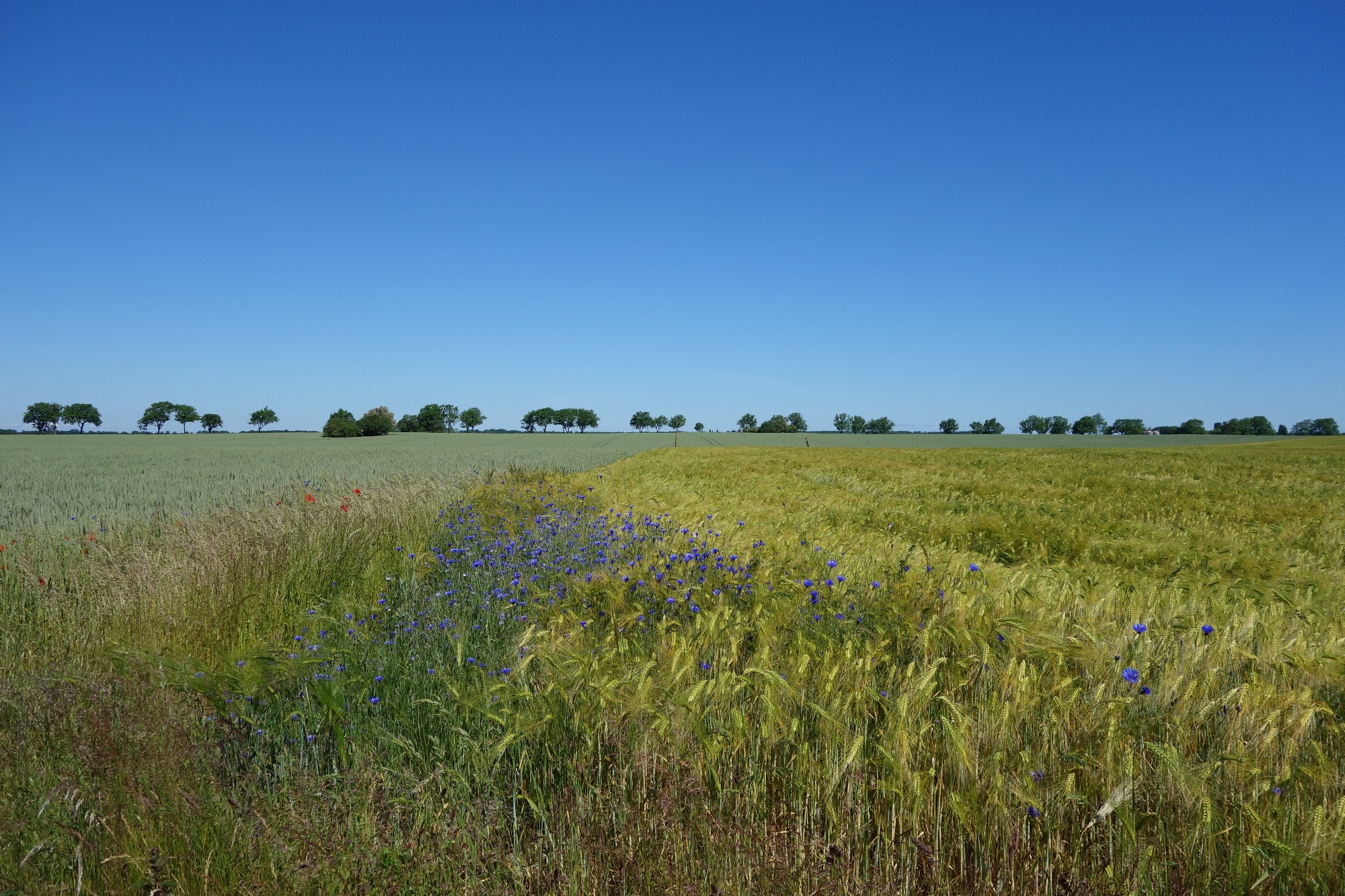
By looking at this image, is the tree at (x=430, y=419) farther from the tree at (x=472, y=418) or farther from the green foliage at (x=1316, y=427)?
the green foliage at (x=1316, y=427)

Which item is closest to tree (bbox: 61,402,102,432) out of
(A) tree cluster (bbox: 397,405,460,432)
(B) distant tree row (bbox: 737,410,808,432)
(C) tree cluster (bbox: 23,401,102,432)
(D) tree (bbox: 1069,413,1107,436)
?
(C) tree cluster (bbox: 23,401,102,432)

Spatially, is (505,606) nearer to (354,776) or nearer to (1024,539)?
(354,776)

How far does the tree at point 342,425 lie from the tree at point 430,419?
31.7 metres

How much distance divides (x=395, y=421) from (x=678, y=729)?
109 meters

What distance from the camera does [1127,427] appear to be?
84.9 meters

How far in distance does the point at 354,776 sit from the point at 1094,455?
28.0m

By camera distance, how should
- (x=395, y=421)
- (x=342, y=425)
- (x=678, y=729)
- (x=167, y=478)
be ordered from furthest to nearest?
(x=395, y=421) < (x=342, y=425) < (x=167, y=478) < (x=678, y=729)

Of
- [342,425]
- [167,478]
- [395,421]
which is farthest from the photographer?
[395,421]

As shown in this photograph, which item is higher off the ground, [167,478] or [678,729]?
[167,478]

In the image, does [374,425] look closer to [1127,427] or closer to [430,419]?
[430,419]

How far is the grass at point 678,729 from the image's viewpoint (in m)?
1.80

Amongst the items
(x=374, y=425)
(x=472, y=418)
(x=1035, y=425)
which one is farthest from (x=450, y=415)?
(x=1035, y=425)

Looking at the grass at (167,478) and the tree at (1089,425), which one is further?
the tree at (1089,425)

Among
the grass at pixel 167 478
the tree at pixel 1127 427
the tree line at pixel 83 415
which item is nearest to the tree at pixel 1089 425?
the tree at pixel 1127 427
